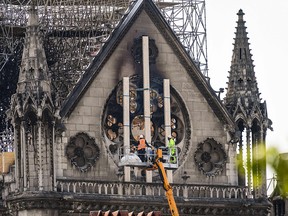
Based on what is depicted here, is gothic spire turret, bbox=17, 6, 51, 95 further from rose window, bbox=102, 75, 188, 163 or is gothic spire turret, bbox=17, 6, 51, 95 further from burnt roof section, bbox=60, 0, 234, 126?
rose window, bbox=102, 75, 188, 163

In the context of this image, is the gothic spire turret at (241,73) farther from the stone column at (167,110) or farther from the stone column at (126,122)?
the stone column at (126,122)

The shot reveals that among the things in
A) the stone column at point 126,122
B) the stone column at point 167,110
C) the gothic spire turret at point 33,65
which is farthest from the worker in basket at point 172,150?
the gothic spire turret at point 33,65

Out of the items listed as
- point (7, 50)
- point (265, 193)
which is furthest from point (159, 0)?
point (265, 193)

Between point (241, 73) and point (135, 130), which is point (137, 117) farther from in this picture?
point (241, 73)

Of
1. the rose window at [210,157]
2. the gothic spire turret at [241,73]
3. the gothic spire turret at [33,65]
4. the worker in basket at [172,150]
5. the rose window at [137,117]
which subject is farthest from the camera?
the gothic spire turret at [241,73]

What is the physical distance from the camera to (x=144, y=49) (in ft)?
214

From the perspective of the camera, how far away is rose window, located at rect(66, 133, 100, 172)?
6306cm

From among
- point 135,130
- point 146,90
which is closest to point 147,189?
point 135,130

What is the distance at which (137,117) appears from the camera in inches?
2547

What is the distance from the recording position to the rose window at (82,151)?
63062 mm

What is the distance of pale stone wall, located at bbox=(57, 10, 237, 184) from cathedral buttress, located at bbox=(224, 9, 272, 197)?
75 centimetres

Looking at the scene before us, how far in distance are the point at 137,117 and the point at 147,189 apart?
3.28 metres

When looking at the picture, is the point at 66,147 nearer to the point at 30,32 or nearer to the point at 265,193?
the point at 30,32

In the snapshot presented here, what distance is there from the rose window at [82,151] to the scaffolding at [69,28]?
6697 millimetres
